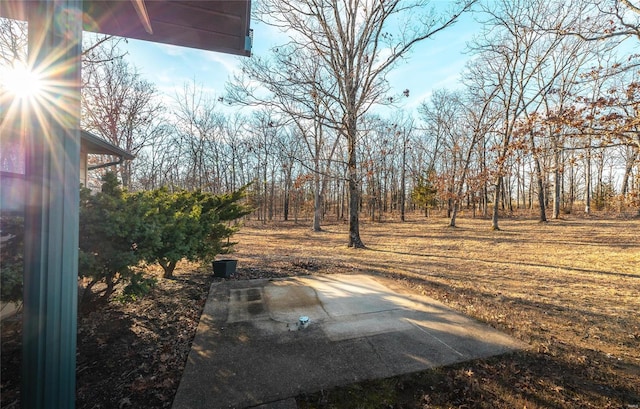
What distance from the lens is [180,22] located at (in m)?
2.74

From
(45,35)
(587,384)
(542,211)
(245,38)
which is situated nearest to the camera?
(45,35)

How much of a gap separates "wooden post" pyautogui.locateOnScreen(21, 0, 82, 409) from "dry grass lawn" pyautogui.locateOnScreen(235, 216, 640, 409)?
1.45m

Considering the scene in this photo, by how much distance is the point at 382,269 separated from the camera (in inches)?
248

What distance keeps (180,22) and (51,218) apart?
8.21 feet

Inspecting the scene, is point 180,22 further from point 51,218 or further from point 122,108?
point 122,108

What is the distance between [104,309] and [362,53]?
9.14 metres

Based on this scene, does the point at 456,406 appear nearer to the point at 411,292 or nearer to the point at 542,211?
the point at 411,292

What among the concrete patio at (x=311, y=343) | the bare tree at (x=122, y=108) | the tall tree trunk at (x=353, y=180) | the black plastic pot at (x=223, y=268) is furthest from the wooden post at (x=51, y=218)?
the bare tree at (x=122, y=108)

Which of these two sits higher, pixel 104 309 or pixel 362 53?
pixel 362 53

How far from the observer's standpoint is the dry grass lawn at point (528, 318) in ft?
6.61

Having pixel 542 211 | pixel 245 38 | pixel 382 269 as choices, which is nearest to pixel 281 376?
pixel 245 38

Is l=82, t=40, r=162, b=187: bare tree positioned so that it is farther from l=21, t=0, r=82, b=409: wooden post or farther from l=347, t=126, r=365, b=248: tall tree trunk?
l=21, t=0, r=82, b=409: wooden post

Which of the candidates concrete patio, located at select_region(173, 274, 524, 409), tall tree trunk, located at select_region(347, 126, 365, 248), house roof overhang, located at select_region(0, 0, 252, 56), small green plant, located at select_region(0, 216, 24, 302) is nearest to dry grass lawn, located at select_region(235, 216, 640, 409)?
concrete patio, located at select_region(173, 274, 524, 409)

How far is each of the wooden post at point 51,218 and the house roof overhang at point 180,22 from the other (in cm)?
142
